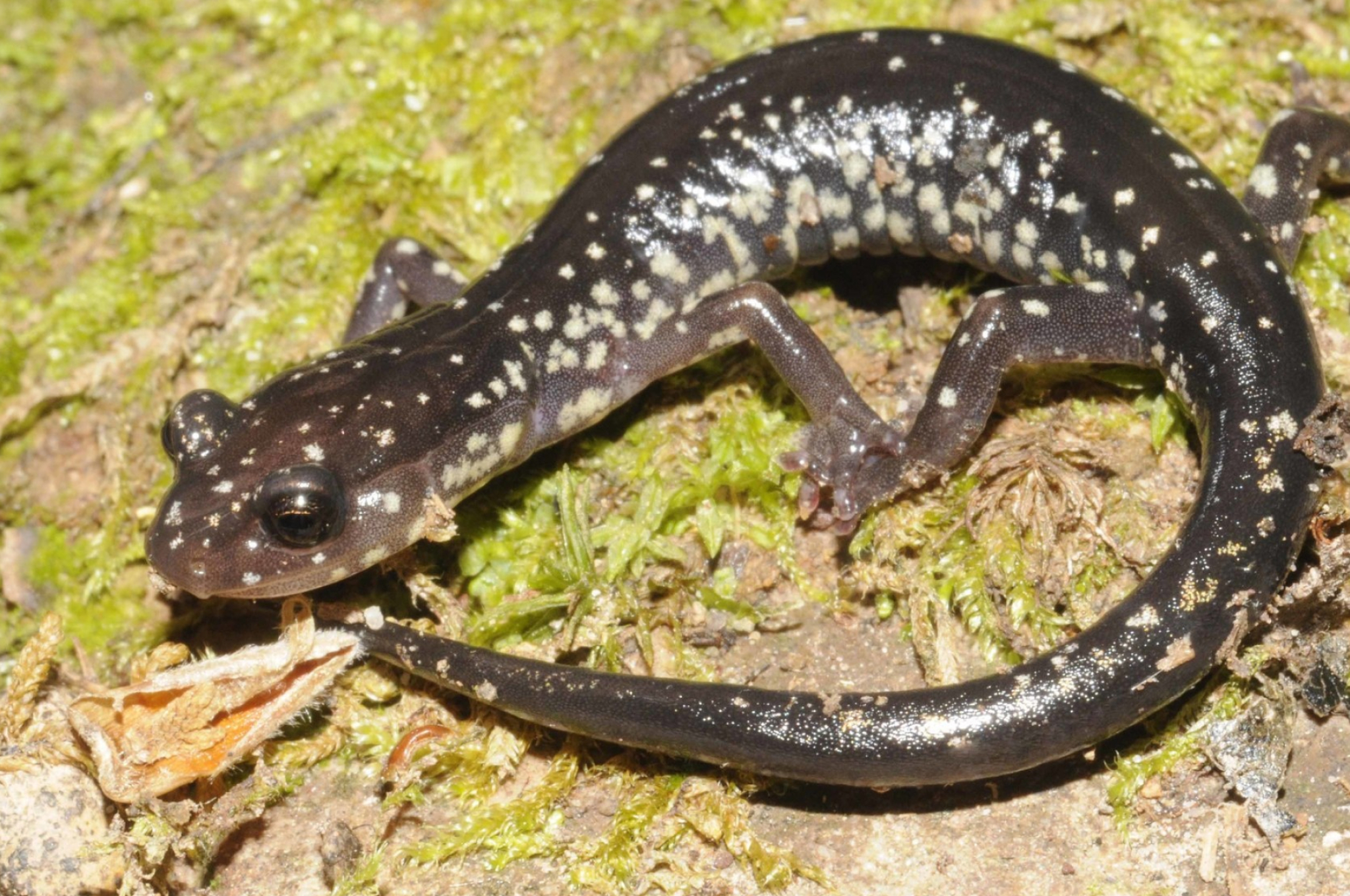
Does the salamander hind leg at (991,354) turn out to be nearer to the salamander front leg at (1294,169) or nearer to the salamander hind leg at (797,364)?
the salamander hind leg at (797,364)

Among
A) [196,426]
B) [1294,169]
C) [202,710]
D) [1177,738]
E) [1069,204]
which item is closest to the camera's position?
[1177,738]

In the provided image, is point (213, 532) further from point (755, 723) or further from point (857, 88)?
point (857, 88)

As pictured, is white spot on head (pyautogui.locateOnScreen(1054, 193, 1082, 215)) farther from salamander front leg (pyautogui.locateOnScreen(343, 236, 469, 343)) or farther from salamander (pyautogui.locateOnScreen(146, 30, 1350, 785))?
salamander front leg (pyautogui.locateOnScreen(343, 236, 469, 343))

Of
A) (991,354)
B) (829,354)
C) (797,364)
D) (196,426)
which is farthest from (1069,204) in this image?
(196,426)

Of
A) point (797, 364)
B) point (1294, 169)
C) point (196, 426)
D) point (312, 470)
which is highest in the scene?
point (1294, 169)

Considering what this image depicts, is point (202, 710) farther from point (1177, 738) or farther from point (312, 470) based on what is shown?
point (1177, 738)

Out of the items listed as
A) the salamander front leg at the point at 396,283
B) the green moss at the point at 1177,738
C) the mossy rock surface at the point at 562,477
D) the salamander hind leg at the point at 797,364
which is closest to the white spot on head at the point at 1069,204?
the mossy rock surface at the point at 562,477
